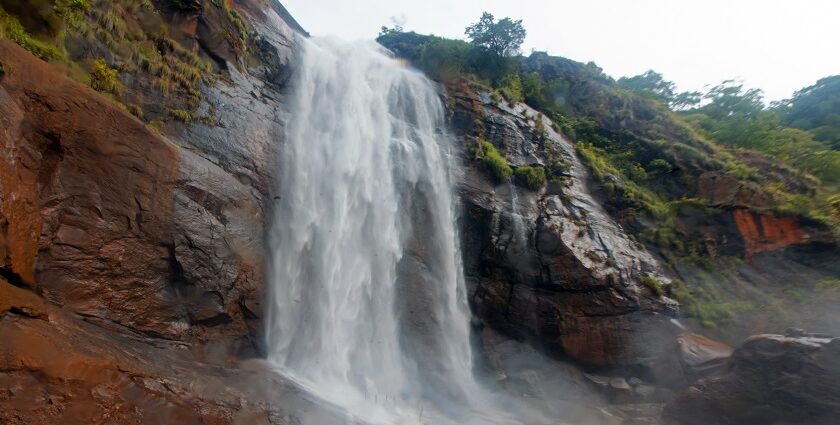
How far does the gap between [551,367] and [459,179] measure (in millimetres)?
7335

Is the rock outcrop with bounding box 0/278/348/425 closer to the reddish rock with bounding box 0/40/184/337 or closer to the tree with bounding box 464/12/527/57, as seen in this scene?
the reddish rock with bounding box 0/40/184/337

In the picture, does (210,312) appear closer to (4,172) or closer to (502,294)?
(4,172)

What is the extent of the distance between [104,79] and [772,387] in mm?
17160

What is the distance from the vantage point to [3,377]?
5281 millimetres

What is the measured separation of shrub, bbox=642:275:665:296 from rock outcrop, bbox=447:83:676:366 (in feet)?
0.23

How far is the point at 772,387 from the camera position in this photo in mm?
10273

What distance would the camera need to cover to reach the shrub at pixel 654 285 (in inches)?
→ 585

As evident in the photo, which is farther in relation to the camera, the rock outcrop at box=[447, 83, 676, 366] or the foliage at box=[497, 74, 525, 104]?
the foliage at box=[497, 74, 525, 104]

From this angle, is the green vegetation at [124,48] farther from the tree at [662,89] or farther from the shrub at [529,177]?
the tree at [662,89]

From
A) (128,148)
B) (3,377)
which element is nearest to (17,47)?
(128,148)

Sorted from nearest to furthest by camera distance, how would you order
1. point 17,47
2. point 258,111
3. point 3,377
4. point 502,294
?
1. point 3,377
2. point 17,47
3. point 258,111
4. point 502,294

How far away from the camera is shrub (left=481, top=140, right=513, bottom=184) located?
1728 centimetres

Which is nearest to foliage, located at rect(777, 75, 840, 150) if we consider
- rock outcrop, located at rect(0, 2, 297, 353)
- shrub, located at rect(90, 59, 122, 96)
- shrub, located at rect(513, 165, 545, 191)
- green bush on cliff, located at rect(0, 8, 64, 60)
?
shrub, located at rect(513, 165, 545, 191)

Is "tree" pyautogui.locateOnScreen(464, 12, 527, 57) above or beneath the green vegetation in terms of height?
above
